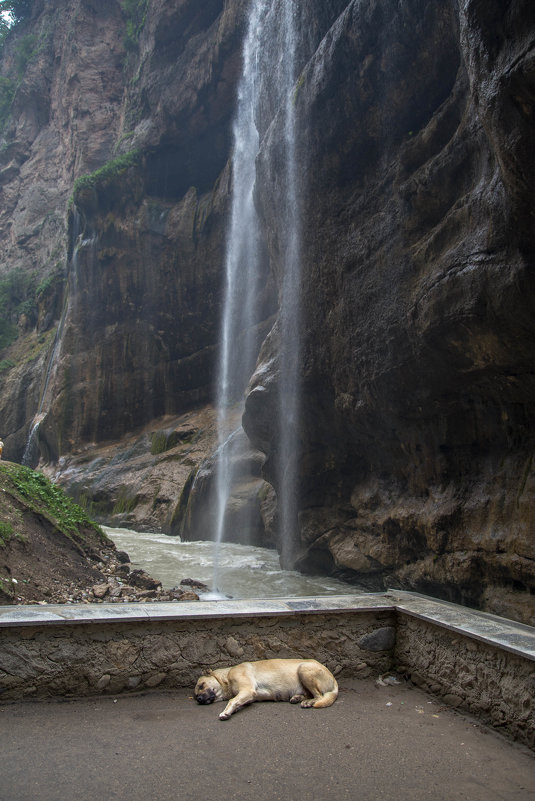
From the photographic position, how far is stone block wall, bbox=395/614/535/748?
10.2 feet

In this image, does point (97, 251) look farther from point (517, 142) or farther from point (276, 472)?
point (517, 142)

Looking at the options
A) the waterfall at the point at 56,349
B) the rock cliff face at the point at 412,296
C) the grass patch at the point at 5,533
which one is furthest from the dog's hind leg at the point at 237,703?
the waterfall at the point at 56,349

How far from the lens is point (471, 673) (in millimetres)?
3512

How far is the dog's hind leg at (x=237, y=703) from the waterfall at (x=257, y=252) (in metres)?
8.01

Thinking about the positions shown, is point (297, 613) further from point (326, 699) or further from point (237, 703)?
point (237, 703)

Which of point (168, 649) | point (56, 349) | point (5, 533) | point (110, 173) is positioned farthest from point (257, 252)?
point (168, 649)

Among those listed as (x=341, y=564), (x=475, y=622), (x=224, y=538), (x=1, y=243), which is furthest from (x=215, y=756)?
(x=1, y=243)

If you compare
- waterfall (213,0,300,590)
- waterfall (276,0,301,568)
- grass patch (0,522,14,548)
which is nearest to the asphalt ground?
grass patch (0,522,14,548)

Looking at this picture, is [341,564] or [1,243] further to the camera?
[1,243]

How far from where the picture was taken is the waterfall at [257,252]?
1262 centimetres

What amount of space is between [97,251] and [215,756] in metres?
26.9

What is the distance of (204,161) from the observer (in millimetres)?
26391

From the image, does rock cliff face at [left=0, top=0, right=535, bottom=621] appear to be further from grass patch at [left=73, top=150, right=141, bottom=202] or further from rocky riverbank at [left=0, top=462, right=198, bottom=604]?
grass patch at [left=73, top=150, right=141, bottom=202]

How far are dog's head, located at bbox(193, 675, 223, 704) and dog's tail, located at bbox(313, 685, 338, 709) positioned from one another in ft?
1.92
